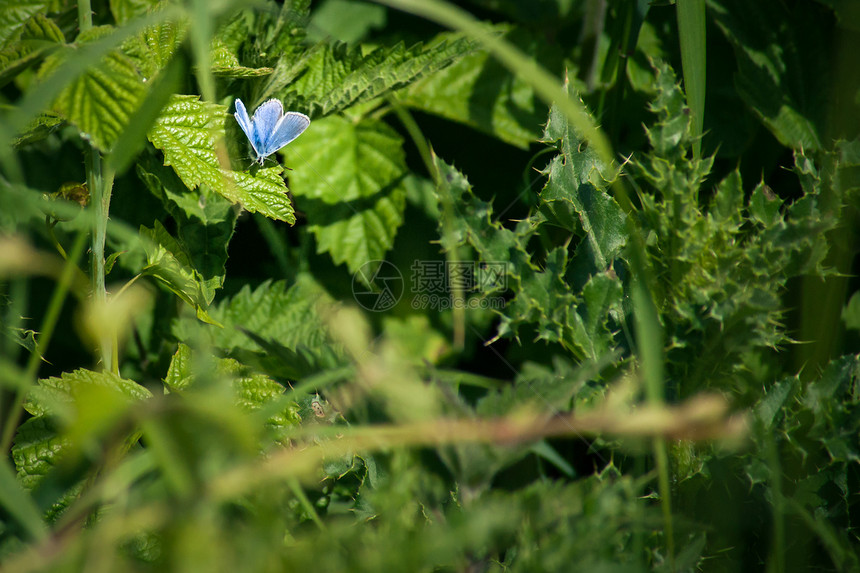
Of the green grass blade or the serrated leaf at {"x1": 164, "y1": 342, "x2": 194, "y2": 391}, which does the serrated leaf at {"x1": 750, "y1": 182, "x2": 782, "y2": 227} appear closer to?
the green grass blade

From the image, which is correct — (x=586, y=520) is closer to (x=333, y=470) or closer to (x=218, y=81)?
(x=333, y=470)

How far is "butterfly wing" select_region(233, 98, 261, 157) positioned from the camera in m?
1.38

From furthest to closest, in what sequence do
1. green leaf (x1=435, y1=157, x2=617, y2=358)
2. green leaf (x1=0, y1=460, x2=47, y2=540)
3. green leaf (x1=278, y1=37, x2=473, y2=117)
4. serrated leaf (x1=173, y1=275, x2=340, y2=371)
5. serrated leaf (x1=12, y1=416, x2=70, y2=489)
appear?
serrated leaf (x1=173, y1=275, x2=340, y2=371), green leaf (x1=278, y1=37, x2=473, y2=117), green leaf (x1=435, y1=157, x2=617, y2=358), serrated leaf (x1=12, y1=416, x2=70, y2=489), green leaf (x1=0, y1=460, x2=47, y2=540)

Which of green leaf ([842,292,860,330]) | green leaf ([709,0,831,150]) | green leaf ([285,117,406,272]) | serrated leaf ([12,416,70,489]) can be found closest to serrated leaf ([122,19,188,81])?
green leaf ([285,117,406,272])

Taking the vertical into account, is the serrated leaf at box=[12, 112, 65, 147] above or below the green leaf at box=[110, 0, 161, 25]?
below

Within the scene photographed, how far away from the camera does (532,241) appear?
2.16m

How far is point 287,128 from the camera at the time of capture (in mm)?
1459

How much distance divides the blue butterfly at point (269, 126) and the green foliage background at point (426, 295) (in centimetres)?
6

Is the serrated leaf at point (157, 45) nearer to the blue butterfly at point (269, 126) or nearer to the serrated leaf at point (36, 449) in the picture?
the blue butterfly at point (269, 126)

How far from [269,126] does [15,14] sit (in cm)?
64

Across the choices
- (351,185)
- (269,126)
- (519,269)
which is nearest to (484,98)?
(351,185)

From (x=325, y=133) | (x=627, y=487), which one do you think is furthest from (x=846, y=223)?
(x=325, y=133)

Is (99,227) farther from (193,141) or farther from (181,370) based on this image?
(181,370)

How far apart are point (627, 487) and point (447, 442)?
24cm
